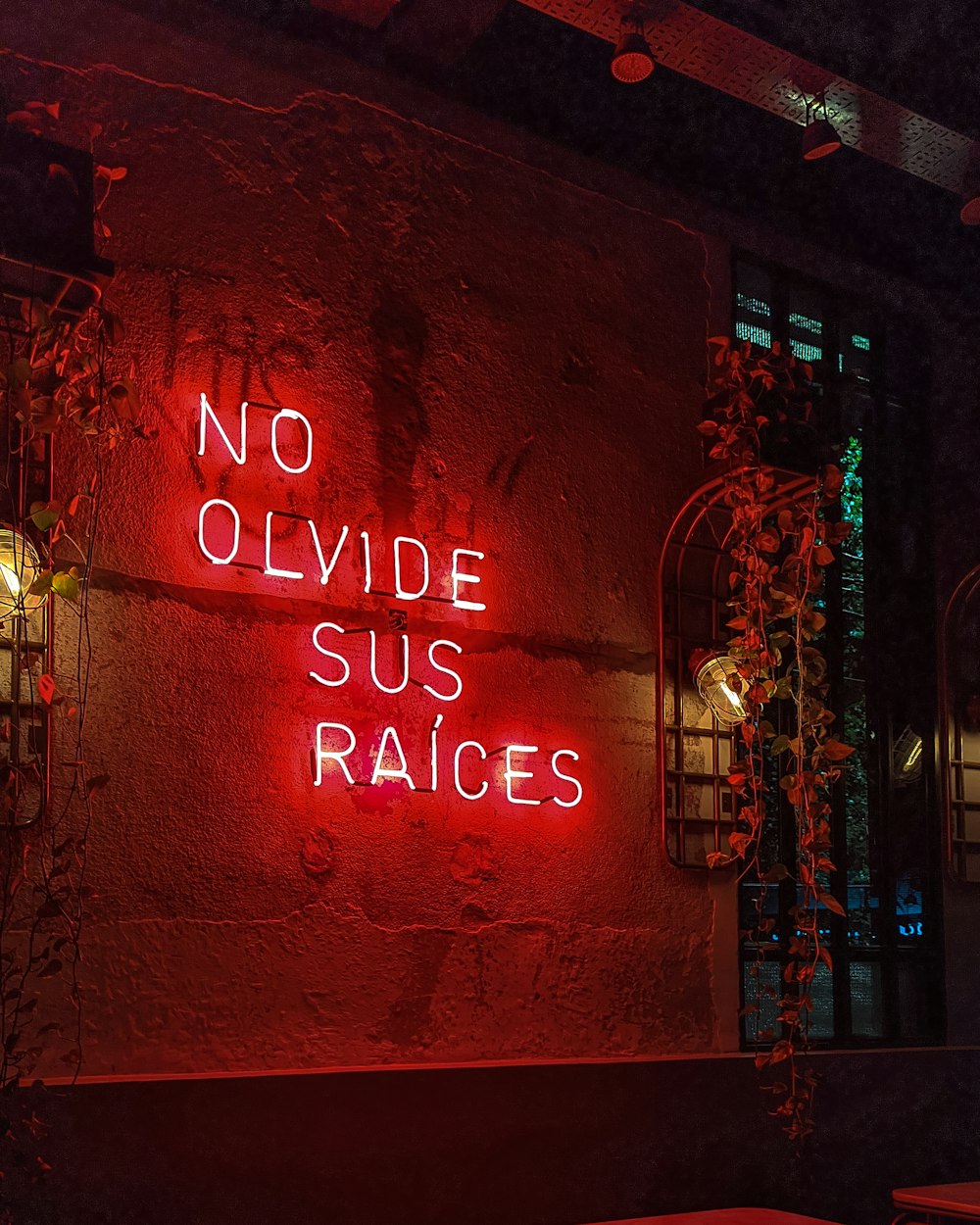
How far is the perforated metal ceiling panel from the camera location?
4.39 meters

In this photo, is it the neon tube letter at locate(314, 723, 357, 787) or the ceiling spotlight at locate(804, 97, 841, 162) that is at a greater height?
the ceiling spotlight at locate(804, 97, 841, 162)

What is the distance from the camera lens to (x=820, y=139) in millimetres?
4656

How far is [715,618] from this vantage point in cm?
526

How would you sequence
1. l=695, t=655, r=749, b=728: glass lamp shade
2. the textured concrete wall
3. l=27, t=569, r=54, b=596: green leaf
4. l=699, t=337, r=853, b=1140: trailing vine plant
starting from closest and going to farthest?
l=27, t=569, r=54, b=596: green leaf < the textured concrete wall < l=699, t=337, r=853, b=1140: trailing vine plant < l=695, t=655, r=749, b=728: glass lamp shade

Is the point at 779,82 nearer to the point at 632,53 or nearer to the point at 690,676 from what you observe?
the point at 632,53

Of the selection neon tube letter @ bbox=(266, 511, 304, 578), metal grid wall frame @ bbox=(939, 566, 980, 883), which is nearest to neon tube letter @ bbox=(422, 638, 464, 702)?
neon tube letter @ bbox=(266, 511, 304, 578)

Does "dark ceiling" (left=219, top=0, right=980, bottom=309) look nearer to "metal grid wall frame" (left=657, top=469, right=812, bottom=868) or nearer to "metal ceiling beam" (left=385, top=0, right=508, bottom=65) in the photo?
"metal ceiling beam" (left=385, top=0, right=508, bottom=65)

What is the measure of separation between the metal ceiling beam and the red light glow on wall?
1.44m

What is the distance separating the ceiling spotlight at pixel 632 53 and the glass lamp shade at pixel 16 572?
7.96 ft

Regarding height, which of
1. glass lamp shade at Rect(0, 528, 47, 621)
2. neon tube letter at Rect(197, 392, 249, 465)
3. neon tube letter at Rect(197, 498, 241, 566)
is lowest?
glass lamp shade at Rect(0, 528, 47, 621)

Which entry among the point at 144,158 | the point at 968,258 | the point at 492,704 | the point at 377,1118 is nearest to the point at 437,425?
the point at 492,704

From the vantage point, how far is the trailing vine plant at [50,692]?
327 cm

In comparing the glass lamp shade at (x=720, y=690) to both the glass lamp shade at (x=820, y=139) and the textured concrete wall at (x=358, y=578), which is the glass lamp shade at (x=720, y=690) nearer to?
the textured concrete wall at (x=358, y=578)

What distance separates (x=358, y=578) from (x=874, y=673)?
270 centimetres
